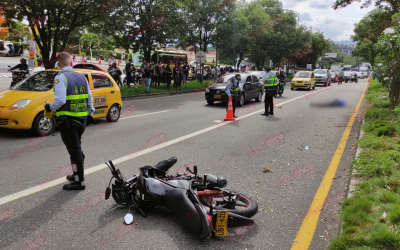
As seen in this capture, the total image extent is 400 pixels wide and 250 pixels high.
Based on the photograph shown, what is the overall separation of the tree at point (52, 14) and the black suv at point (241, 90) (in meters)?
6.70

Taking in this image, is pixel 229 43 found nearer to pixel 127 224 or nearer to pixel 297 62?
pixel 127 224

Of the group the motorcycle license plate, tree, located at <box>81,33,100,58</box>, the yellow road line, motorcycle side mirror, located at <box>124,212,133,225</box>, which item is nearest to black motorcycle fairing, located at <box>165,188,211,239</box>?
the motorcycle license plate

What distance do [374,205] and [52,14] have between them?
17.3 m

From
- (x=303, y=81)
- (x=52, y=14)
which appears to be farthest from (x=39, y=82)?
(x=303, y=81)

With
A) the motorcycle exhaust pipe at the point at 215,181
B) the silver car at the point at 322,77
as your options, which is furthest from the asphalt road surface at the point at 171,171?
the silver car at the point at 322,77

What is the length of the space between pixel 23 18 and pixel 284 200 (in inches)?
650

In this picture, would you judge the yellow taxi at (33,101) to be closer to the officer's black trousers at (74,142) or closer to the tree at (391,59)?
the officer's black trousers at (74,142)

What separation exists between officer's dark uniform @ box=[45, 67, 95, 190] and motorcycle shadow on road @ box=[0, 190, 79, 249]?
15.2 inches

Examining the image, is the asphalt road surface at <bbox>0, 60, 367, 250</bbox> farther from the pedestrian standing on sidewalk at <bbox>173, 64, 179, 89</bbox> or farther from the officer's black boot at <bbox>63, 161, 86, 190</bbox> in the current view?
the pedestrian standing on sidewalk at <bbox>173, 64, 179, 89</bbox>

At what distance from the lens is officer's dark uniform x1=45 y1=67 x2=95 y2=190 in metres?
4.61

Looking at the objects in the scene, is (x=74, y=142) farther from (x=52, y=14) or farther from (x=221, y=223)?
(x=52, y=14)

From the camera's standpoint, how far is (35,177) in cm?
521

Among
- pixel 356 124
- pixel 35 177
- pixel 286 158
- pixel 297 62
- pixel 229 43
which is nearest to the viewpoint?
pixel 35 177

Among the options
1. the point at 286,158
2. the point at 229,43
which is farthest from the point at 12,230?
the point at 229,43
